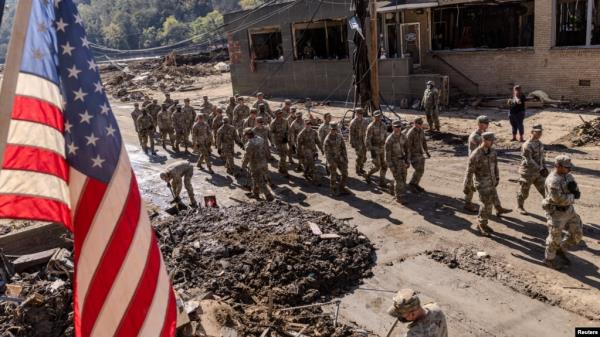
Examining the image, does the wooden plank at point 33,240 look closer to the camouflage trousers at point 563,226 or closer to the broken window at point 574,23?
the camouflage trousers at point 563,226

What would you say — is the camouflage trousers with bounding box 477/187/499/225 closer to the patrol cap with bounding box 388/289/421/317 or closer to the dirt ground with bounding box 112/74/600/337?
the dirt ground with bounding box 112/74/600/337

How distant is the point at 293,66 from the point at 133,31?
10224 cm

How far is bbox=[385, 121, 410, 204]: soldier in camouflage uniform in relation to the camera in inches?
514

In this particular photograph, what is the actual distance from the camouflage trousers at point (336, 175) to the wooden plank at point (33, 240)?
260 inches

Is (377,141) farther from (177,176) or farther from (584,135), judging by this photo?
(584,135)

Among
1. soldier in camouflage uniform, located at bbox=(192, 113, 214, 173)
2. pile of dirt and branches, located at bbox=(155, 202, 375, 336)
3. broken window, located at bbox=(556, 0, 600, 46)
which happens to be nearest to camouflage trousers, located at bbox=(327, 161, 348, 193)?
pile of dirt and branches, located at bbox=(155, 202, 375, 336)

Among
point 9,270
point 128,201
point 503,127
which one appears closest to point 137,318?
point 128,201

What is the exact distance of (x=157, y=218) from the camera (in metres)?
13.8

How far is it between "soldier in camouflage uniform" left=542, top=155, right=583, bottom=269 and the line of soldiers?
1cm

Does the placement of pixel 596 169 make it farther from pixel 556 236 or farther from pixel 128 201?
pixel 128 201

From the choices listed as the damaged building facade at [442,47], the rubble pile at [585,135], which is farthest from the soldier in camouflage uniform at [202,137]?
the rubble pile at [585,135]

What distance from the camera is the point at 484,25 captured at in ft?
85.2

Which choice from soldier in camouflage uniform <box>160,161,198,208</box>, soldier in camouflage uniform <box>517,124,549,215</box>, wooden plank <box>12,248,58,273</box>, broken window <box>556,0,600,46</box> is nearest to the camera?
wooden plank <box>12,248,58,273</box>

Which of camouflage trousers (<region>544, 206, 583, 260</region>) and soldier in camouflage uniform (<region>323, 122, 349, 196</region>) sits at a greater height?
soldier in camouflage uniform (<region>323, 122, 349, 196</region>)
